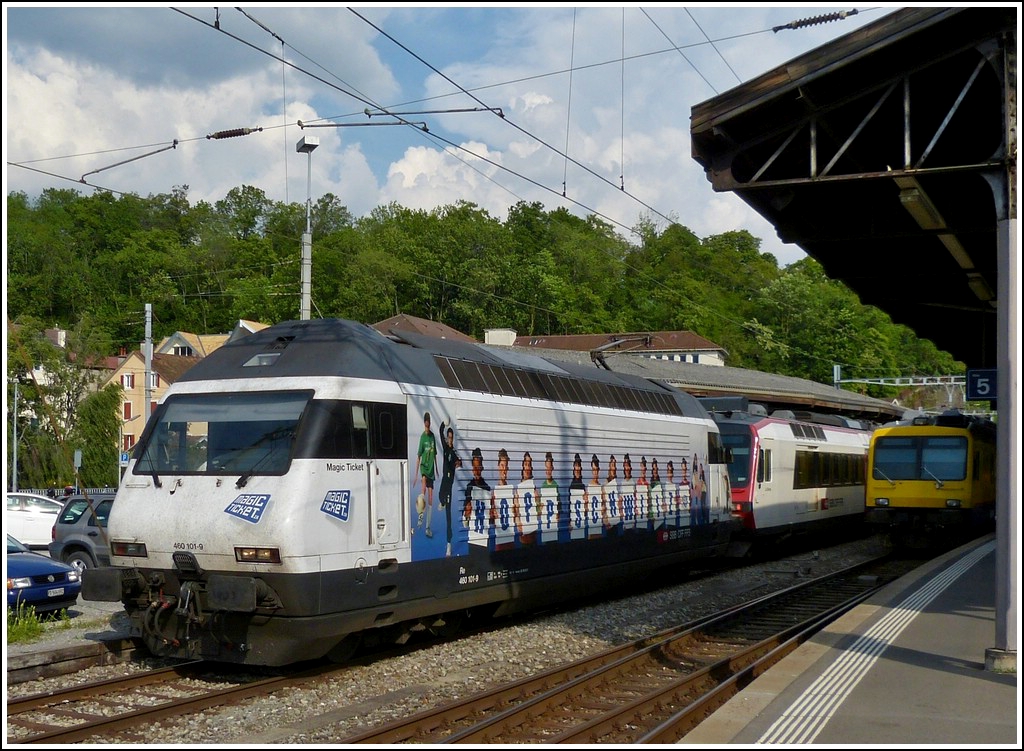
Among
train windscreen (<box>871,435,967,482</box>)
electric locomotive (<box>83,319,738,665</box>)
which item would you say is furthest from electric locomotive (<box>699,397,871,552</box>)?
electric locomotive (<box>83,319,738,665</box>)

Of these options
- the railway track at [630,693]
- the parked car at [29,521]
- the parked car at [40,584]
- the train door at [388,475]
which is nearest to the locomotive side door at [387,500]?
the train door at [388,475]

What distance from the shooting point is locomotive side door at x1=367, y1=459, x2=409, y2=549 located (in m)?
9.90

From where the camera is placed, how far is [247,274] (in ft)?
228

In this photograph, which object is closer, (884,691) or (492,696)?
(884,691)

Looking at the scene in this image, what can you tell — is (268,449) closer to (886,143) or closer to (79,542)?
(886,143)

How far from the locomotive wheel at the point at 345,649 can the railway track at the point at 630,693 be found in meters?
1.86

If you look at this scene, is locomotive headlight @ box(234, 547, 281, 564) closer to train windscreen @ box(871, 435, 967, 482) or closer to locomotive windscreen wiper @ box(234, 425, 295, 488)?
locomotive windscreen wiper @ box(234, 425, 295, 488)

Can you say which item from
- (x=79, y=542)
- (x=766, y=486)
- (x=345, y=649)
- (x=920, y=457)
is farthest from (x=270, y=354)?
(x=920, y=457)

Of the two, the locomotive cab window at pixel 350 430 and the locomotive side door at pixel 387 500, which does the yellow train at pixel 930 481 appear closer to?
the locomotive side door at pixel 387 500

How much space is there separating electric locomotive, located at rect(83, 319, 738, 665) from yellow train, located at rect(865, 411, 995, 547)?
37.9ft

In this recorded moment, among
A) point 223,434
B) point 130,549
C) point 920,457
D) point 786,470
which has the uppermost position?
point 223,434

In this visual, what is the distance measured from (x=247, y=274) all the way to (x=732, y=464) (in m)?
53.8

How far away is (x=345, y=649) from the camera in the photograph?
1016 cm

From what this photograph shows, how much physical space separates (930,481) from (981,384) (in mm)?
8803
